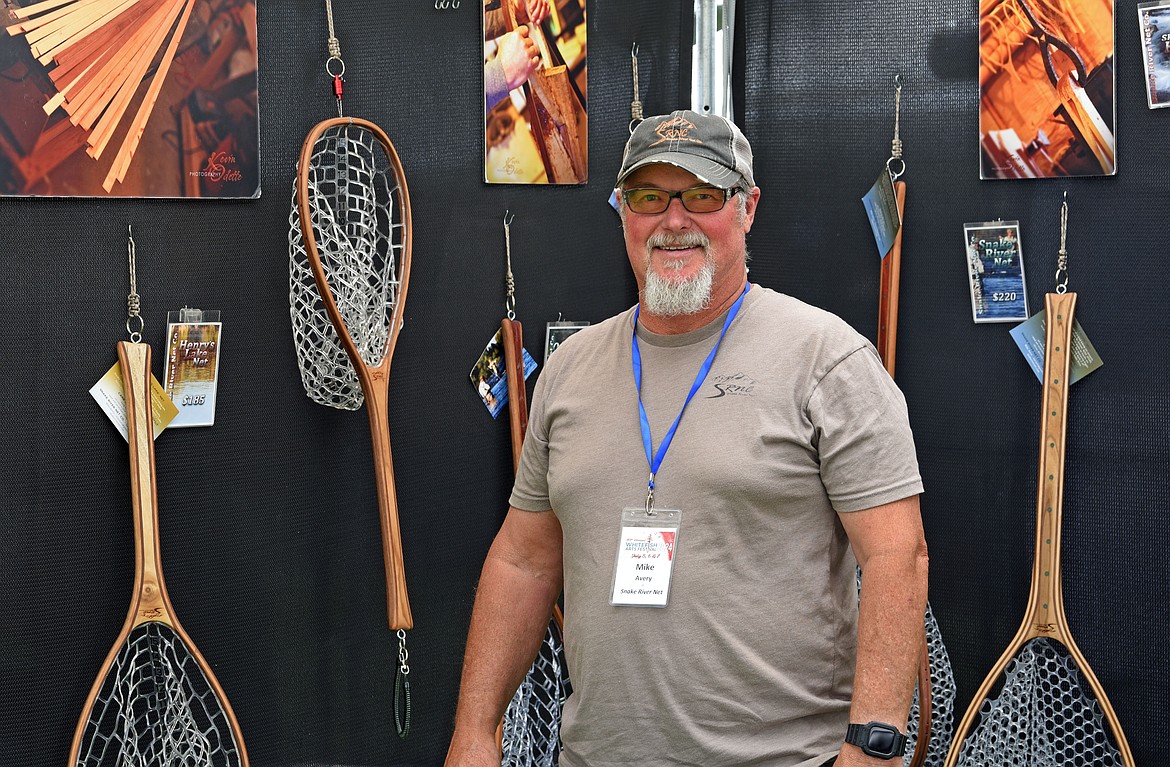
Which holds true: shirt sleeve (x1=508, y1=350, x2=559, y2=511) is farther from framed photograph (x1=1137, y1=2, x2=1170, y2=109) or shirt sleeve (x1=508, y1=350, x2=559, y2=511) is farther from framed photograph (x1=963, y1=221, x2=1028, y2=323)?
framed photograph (x1=1137, y1=2, x2=1170, y2=109)

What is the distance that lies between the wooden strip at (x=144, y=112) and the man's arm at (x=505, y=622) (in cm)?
113

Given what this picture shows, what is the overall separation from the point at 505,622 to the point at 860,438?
2.34ft

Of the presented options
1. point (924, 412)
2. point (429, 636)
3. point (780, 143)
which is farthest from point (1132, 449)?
point (429, 636)

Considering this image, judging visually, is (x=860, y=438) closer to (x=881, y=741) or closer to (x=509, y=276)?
(x=881, y=741)

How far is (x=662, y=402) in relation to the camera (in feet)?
6.58

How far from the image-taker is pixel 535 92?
3.18m

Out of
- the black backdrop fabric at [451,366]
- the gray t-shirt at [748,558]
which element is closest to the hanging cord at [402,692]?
the black backdrop fabric at [451,366]

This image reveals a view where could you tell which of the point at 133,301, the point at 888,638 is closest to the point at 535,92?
the point at 133,301

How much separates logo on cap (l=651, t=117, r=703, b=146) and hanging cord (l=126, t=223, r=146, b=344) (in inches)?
47.7

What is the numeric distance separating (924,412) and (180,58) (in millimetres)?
1935

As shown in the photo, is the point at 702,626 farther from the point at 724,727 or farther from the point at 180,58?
the point at 180,58

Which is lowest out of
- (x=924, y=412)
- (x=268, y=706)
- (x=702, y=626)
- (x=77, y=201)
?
(x=268, y=706)

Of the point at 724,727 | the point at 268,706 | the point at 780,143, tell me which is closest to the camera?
the point at 724,727

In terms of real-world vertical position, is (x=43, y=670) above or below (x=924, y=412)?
below
